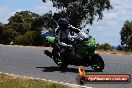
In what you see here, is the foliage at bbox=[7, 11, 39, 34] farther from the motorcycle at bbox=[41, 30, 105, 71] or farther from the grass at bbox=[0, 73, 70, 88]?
the grass at bbox=[0, 73, 70, 88]

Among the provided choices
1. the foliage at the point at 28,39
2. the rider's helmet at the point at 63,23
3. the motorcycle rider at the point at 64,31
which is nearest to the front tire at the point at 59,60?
the motorcycle rider at the point at 64,31

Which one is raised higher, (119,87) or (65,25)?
(65,25)

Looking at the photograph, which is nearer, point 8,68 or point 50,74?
point 50,74

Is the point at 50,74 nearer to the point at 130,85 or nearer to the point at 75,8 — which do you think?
the point at 130,85

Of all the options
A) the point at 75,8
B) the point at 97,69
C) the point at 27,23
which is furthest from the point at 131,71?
the point at 27,23

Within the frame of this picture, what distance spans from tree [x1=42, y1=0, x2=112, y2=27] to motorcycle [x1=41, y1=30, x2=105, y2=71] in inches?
1269

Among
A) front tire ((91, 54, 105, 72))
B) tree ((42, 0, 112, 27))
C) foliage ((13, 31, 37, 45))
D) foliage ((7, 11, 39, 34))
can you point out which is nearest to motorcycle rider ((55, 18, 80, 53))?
front tire ((91, 54, 105, 72))

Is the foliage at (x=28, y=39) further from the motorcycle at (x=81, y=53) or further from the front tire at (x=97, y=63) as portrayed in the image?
the front tire at (x=97, y=63)

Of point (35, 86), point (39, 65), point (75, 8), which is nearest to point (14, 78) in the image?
point (35, 86)

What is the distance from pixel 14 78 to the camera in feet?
43.7

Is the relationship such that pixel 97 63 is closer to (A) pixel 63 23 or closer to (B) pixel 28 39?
(A) pixel 63 23

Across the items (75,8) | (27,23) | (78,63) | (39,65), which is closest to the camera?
(78,63)

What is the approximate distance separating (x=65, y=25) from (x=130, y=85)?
3.88 m

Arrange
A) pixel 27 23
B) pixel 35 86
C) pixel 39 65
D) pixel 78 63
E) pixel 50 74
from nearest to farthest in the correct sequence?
pixel 35 86, pixel 50 74, pixel 78 63, pixel 39 65, pixel 27 23
